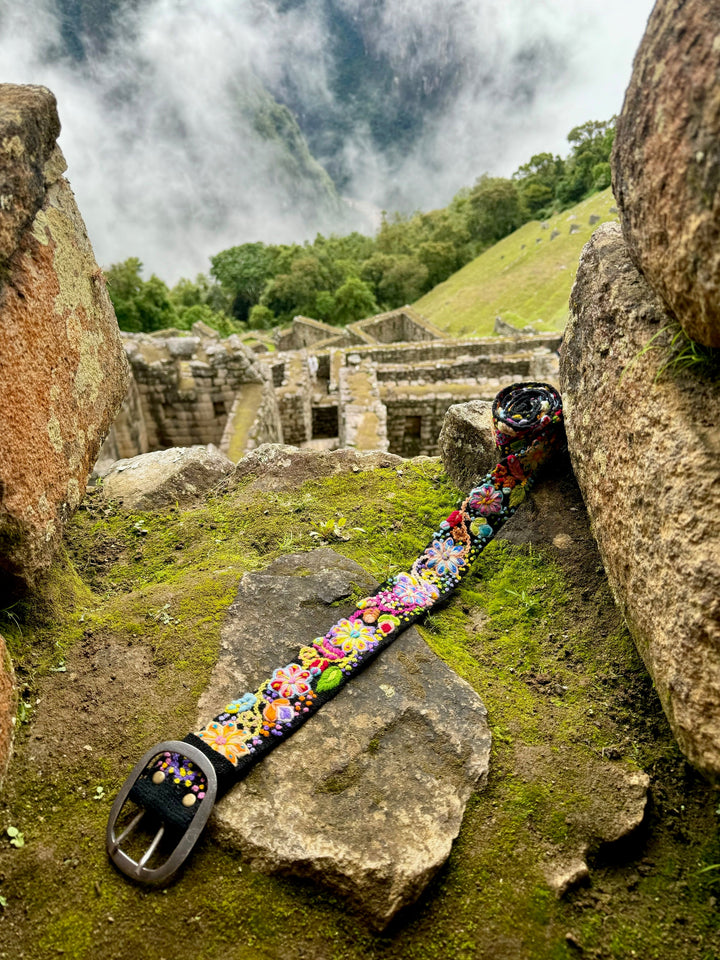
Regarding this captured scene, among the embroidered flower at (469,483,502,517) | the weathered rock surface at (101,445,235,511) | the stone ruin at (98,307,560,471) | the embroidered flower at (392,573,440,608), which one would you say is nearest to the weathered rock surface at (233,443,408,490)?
the weathered rock surface at (101,445,235,511)

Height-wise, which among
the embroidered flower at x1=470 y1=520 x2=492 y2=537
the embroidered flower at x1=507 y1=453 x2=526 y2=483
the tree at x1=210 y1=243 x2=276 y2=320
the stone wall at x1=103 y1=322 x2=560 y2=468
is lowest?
the stone wall at x1=103 y1=322 x2=560 y2=468

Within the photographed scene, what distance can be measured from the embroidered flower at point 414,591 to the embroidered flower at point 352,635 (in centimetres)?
28

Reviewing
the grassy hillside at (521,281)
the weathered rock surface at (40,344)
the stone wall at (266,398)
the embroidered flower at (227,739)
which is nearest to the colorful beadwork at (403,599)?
the embroidered flower at (227,739)

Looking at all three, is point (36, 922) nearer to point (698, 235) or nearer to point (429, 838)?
point (429, 838)

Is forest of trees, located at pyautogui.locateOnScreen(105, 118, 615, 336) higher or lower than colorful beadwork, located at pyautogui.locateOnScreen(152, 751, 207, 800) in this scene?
higher

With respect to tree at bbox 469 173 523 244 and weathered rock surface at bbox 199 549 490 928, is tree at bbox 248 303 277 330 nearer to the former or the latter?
tree at bbox 469 173 523 244

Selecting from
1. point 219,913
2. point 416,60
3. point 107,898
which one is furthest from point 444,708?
point 416,60

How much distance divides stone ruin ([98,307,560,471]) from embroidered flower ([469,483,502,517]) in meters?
7.39

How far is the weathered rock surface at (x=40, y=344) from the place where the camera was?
243cm

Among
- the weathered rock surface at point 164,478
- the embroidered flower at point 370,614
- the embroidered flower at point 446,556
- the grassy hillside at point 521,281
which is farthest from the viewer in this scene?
the grassy hillside at point 521,281

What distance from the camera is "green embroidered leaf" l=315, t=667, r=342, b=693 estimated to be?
2.35 m

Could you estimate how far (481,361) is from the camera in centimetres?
1627

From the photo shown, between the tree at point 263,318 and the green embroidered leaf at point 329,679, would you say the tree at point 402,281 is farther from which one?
the green embroidered leaf at point 329,679

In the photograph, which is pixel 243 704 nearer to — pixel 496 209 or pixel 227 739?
pixel 227 739
